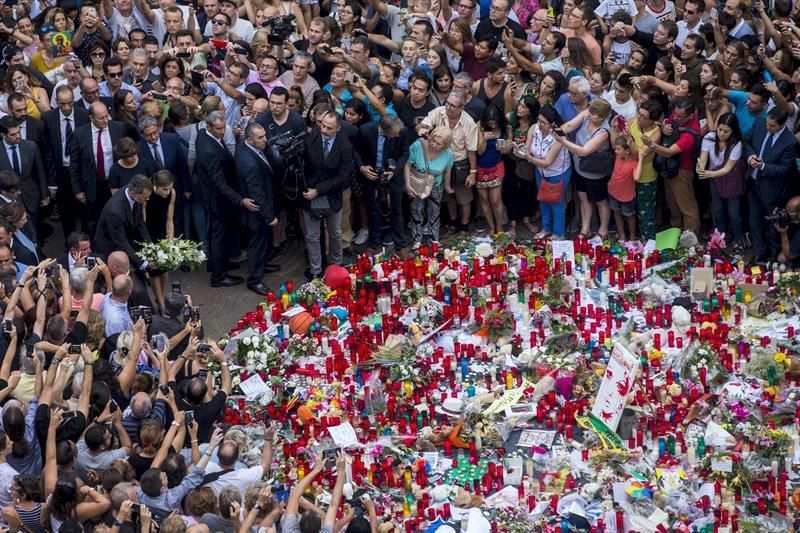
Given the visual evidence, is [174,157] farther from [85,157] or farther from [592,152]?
[592,152]

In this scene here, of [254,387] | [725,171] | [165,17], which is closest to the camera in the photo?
[254,387]

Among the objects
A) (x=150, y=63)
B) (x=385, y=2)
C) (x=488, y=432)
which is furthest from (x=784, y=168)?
(x=150, y=63)

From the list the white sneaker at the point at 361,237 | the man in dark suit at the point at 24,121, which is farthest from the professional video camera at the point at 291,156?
the man in dark suit at the point at 24,121

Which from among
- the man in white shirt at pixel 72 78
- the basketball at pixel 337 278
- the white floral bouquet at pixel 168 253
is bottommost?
the basketball at pixel 337 278

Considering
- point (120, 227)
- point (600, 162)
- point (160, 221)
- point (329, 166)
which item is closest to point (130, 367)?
point (120, 227)

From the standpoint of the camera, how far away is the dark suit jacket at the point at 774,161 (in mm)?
14906

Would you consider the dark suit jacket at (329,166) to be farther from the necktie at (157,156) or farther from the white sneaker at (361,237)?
the necktie at (157,156)

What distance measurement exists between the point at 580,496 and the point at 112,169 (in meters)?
6.30

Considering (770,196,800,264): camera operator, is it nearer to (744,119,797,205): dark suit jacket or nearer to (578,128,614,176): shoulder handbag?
(744,119,797,205): dark suit jacket

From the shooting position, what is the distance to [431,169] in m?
16.0

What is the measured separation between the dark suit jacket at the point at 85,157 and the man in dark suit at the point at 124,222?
39.9 inches

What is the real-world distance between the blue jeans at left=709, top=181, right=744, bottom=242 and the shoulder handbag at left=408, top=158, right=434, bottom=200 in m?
3.03

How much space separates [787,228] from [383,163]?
4.31 m

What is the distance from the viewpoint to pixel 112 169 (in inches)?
600
